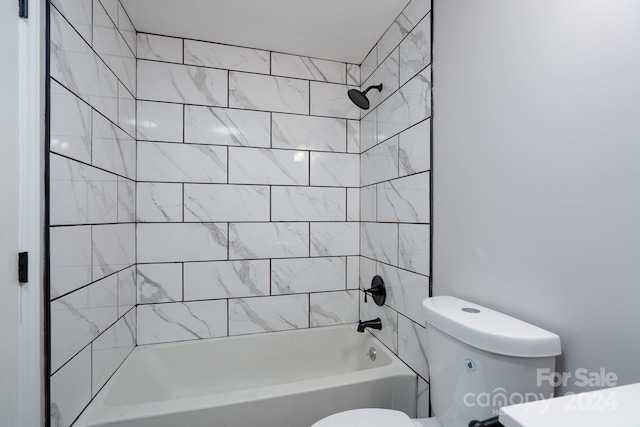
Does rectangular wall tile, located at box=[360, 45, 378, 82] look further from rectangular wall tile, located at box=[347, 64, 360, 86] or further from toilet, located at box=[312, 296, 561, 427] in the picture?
toilet, located at box=[312, 296, 561, 427]

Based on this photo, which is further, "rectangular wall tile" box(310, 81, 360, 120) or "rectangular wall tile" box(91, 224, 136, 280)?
"rectangular wall tile" box(310, 81, 360, 120)

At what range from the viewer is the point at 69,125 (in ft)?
3.20

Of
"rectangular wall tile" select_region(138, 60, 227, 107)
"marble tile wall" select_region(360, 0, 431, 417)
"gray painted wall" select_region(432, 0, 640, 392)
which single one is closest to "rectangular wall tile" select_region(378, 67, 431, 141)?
"marble tile wall" select_region(360, 0, 431, 417)

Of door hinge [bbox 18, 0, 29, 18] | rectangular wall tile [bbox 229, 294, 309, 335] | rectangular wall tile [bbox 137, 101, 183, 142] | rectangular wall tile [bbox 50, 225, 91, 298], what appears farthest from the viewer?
rectangular wall tile [bbox 229, 294, 309, 335]

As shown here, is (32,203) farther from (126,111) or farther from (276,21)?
(276,21)

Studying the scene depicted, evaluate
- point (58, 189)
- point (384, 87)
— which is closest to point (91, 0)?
point (58, 189)

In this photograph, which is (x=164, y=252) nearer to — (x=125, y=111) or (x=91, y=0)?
(x=125, y=111)

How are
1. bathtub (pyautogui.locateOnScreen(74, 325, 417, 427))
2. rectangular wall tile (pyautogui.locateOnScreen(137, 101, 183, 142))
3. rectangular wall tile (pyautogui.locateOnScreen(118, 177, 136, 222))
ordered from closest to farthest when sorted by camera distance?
1. bathtub (pyautogui.locateOnScreen(74, 325, 417, 427))
2. rectangular wall tile (pyautogui.locateOnScreen(118, 177, 136, 222))
3. rectangular wall tile (pyautogui.locateOnScreen(137, 101, 183, 142))

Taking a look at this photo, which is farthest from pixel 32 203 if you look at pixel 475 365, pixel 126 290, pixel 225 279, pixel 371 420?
pixel 475 365

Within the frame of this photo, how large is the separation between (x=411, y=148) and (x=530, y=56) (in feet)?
1.97

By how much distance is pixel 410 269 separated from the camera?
137cm

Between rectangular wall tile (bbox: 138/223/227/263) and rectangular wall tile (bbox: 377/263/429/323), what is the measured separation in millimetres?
1008

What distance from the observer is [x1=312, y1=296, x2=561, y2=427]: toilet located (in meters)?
0.70

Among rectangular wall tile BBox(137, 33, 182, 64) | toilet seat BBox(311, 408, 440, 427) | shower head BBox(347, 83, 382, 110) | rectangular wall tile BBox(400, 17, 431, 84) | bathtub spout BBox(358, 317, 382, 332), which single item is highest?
rectangular wall tile BBox(137, 33, 182, 64)
